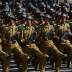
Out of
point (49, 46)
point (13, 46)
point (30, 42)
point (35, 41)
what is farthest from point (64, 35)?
point (13, 46)

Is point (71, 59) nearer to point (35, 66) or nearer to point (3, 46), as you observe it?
point (35, 66)

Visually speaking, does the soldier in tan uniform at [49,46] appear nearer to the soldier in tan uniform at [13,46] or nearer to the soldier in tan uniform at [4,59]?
the soldier in tan uniform at [13,46]

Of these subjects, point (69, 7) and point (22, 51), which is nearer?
point (22, 51)

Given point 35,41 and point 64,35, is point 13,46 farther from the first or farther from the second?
point 64,35

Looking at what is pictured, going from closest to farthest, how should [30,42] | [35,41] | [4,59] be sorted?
[4,59]
[30,42]
[35,41]

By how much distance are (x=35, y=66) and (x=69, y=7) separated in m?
7.24

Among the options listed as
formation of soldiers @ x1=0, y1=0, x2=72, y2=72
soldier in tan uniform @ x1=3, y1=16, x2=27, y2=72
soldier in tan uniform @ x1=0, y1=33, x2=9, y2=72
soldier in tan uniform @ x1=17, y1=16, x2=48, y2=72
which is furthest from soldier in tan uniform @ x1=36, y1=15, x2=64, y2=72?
soldier in tan uniform @ x1=0, y1=33, x2=9, y2=72

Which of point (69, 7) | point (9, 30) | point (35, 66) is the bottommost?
point (35, 66)

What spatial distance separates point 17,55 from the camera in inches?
758

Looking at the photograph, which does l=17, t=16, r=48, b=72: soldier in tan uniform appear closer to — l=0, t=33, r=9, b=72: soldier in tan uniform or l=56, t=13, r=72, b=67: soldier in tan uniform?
l=0, t=33, r=9, b=72: soldier in tan uniform

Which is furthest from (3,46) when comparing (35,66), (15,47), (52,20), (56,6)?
(56,6)

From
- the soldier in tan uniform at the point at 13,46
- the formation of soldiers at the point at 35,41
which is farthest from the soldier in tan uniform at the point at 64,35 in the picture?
the soldier in tan uniform at the point at 13,46

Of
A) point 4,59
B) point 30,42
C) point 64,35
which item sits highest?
point 64,35

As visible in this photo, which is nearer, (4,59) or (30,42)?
(4,59)
